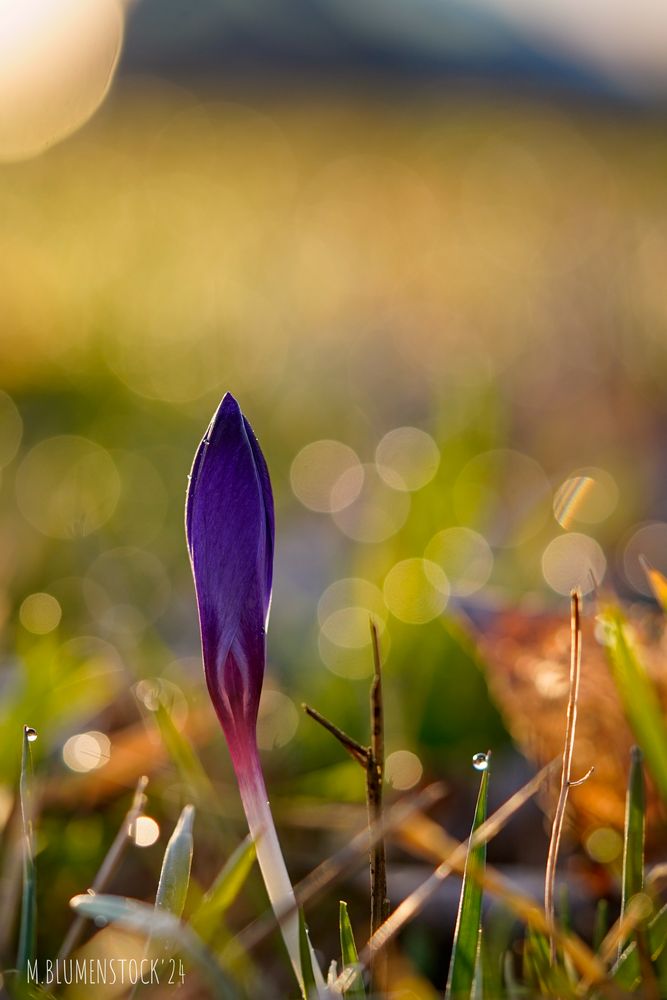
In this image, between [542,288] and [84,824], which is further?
[542,288]

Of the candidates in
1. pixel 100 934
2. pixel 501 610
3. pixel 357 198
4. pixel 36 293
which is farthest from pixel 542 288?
pixel 357 198

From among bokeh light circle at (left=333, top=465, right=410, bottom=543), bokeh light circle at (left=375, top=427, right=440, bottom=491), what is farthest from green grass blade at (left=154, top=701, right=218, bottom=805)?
bokeh light circle at (left=375, top=427, right=440, bottom=491)

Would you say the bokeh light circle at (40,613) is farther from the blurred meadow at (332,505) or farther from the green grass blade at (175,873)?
the green grass blade at (175,873)

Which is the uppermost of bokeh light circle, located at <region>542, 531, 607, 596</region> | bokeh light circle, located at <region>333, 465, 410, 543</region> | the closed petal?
bokeh light circle, located at <region>333, 465, 410, 543</region>

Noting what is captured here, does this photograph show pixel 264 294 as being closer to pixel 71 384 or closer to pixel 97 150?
pixel 71 384

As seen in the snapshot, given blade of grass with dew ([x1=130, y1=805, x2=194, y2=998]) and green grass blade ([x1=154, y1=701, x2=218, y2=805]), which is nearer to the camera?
blade of grass with dew ([x1=130, y1=805, x2=194, y2=998])

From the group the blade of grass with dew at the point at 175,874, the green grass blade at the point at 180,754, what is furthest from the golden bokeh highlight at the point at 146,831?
the blade of grass with dew at the point at 175,874

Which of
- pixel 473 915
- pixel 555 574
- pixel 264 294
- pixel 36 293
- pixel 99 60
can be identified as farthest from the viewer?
pixel 99 60

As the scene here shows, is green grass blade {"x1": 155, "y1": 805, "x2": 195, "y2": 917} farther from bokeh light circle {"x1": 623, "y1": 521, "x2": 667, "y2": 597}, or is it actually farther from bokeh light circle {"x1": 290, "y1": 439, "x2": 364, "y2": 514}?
bokeh light circle {"x1": 290, "y1": 439, "x2": 364, "y2": 514}

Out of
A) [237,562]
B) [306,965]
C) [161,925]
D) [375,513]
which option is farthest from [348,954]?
[375,513]
